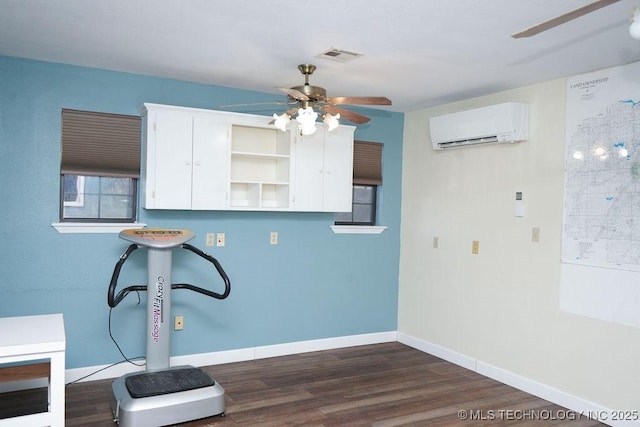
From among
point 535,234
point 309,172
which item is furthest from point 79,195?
point 535,234

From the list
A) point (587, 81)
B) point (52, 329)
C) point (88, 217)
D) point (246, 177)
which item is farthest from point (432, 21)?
point (88, 217)

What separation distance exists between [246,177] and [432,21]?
94.0 inches

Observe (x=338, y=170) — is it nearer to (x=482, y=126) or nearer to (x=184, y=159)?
(x=482, y=126)

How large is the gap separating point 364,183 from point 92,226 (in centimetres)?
261

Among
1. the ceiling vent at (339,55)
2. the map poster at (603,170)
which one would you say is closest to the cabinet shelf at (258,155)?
the ceiling vent at (339,55)

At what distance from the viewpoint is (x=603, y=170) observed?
3.71m

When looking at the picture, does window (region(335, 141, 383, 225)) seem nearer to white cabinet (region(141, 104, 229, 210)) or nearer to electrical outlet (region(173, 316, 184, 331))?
white cabinet (region(141, 104, 229, 210))

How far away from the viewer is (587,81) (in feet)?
12.5

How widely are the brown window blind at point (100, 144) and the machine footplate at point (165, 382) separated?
1.58m

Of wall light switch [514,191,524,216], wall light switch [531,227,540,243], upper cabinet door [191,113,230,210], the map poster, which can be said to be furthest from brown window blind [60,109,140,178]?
the map poster

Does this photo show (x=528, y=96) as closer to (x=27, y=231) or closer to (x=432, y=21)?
(x=432, y=21)

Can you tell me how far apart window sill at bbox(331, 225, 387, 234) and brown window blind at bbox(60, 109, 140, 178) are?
197 cm

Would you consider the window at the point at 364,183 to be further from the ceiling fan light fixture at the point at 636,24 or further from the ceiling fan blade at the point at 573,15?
the ceiling fan light fixture at the point at 636,24

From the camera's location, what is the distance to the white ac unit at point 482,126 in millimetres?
4234
